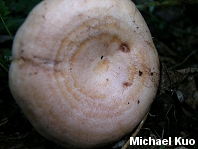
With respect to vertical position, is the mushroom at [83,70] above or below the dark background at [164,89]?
above

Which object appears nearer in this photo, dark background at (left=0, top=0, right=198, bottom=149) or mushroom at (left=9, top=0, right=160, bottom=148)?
mushroom at (left=9, top=0, right=160, bottom=148)

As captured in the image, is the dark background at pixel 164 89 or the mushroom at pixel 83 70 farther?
the dark background at pixel 164 89

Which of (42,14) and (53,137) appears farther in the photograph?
(53,137)

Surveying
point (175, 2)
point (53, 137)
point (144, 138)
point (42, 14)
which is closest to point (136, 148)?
point (144, 138)

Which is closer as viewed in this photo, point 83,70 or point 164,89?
point 83,70

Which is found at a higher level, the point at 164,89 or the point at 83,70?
the point at 83,70

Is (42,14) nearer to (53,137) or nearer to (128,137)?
(53,137)

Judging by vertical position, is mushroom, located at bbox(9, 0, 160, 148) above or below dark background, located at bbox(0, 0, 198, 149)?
above

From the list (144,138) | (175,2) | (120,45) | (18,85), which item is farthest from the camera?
(175,2)
